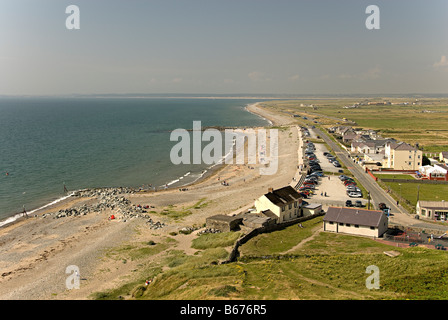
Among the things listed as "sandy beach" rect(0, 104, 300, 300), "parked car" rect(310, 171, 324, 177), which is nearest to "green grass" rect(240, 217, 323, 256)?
"sandy beach" rect(0, 104, 300, 300)

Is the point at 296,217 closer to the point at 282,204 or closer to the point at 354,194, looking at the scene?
the point at 282,204

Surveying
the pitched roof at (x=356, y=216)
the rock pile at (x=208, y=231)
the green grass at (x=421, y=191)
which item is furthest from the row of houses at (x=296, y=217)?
the green grass at (x=421, y=191)

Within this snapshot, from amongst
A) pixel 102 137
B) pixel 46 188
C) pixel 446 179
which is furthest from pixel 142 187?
pixel 102 137

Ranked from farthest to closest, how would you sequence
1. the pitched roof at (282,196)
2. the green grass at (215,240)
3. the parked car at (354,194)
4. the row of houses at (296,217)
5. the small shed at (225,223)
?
the parked car at (354,194), the pitched roof at (282,196), the small shed at (225,223), the row of houses at (296,217), the green grass at (215,240)

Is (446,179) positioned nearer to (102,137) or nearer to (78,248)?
(78,248)

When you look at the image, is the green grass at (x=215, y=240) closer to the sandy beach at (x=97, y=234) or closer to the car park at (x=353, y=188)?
the sandy beach at (x=97, y=234)
